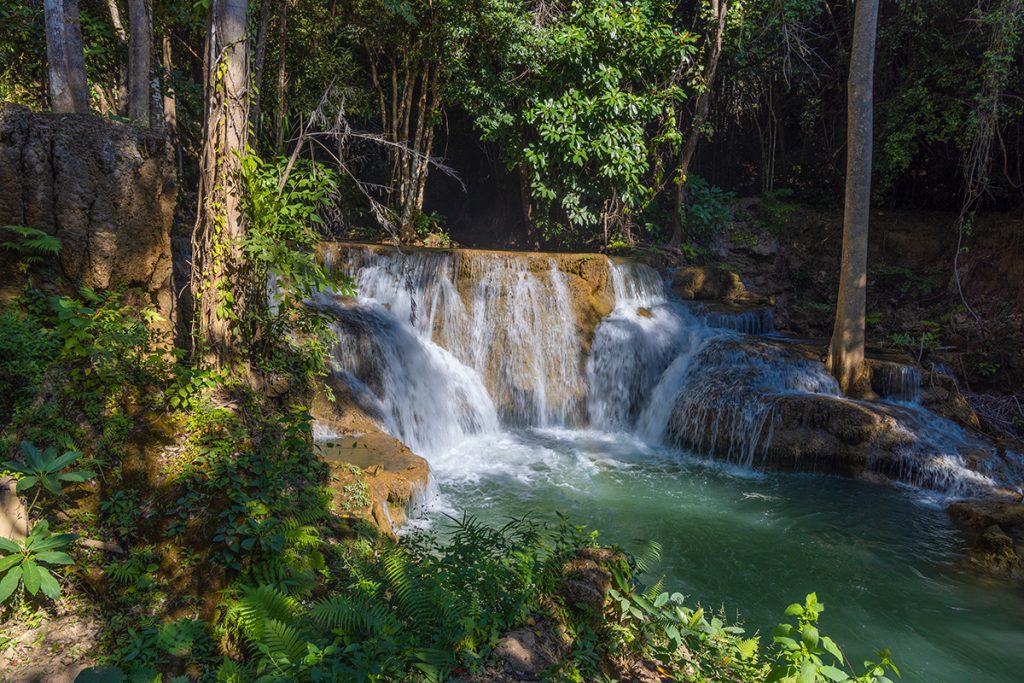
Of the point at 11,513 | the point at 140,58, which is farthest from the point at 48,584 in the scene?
the point at 140,58

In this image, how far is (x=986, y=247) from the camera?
11.6 m

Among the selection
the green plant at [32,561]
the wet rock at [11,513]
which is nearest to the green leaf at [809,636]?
the green plant at [32,561]

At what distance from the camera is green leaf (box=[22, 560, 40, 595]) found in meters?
2.58

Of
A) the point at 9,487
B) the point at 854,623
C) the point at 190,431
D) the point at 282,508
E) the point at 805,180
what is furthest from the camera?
the point at 805,180

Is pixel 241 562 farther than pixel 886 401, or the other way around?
pixel 886 401

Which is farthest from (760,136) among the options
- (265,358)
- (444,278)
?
(265,358)

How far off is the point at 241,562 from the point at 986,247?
1397cm

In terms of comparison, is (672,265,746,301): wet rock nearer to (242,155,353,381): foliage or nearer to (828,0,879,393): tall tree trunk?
(828,0,879,393): tall tree trunk

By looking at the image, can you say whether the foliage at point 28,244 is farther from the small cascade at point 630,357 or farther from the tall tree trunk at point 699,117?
the tall tree trunk at point 699,117

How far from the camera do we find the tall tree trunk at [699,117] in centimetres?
1280

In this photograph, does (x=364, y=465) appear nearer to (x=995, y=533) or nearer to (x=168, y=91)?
(x=995, y=533)

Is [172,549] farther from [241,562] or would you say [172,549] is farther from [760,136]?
[760,136]

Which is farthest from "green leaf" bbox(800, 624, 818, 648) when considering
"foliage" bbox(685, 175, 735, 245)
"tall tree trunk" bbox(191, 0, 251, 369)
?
"foliage" bbox(685, 175, 735, 245)

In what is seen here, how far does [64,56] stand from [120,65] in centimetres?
476
